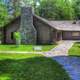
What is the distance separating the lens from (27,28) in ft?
142

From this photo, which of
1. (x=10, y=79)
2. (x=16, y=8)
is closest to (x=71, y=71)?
(x=10, y=79)

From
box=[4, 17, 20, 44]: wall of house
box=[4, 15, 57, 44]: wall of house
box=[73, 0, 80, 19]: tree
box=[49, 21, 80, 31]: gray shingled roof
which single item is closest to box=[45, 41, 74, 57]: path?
box=[4, 15, 57, 44]: wall of house

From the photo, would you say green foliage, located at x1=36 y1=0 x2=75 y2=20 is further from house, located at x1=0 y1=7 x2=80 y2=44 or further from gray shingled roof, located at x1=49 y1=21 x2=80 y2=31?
house, located at x1=0 y1=7 x2=80 y2=44

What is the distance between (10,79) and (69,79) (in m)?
2.81

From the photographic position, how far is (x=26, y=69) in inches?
674

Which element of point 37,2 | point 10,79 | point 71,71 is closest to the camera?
point 10,79

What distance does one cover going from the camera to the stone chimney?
42969mm

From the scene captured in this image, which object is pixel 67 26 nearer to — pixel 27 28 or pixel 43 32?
pixel 43 32

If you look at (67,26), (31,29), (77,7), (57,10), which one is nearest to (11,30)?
(31,29)

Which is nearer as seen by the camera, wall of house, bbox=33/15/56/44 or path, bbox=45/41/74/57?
path, bbox=45/41/74/57

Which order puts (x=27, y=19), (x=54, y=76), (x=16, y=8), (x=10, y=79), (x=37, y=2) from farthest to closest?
1. (x=37, y=2)
2. (x=16, y=8)
3. (x=27, y=19)
4. (x=54, y=76)
5. (x=10, y=79)

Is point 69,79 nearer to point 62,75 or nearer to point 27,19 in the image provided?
point 62,75

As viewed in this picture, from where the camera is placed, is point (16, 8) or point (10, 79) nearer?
point (10, 79)

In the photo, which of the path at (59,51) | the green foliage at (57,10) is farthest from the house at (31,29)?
the green foliage at (57,10)
